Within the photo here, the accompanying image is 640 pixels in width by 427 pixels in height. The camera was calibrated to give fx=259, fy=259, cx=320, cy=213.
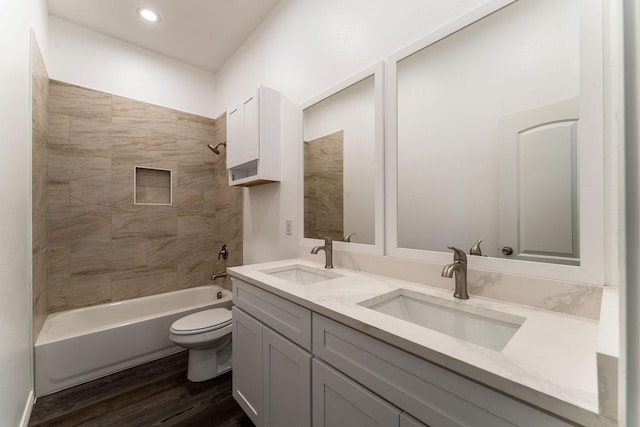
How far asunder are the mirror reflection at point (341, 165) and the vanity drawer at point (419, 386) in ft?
2.17

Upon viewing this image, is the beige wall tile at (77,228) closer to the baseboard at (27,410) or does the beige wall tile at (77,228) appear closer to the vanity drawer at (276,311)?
the baseboard at (27,410)

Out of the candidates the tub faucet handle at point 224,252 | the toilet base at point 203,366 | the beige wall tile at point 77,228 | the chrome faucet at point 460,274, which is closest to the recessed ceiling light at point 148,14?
the beige wall tile at point 77,228

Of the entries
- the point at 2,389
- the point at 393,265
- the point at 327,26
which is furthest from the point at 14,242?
the point at 327,26

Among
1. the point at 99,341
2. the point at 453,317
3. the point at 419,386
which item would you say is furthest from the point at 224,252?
the point at 419,386

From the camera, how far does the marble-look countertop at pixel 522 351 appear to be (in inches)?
18.9

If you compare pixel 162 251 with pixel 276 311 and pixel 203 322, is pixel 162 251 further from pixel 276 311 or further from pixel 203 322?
pixel 276 311

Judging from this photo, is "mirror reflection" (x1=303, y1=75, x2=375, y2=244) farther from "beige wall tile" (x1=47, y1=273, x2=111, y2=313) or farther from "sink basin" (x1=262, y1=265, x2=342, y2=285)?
"beige wall tile" (x1=47, y1=273, x2=111, y2=313)

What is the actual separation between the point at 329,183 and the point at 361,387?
1.16 meters

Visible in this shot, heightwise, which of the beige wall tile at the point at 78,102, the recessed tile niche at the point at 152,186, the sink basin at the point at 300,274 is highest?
the beige wall tile at the point at 78,102

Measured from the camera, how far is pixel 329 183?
1.70 meters

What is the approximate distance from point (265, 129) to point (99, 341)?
2.03 m

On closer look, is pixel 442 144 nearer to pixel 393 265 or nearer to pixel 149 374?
pixel 393 265

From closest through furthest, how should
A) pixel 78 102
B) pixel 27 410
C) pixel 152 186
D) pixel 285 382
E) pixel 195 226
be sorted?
pixel 285 382 → pixel 27 410 → pixel 78 102 → pixel 152 186 → pixel 195 226

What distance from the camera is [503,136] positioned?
1.01 metres
